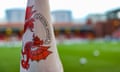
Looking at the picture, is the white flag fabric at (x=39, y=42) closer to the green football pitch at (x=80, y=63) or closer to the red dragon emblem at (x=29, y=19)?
the red dragon emblem at (x=29, y=19)

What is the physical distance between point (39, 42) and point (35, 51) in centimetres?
4

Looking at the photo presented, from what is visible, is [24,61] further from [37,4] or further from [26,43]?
[37,4]

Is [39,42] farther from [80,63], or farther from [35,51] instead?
[80,63]

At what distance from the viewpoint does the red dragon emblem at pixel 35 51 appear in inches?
50.7

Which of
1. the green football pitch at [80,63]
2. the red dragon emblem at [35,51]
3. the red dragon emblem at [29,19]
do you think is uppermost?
the red dragon emblem at [29,19]

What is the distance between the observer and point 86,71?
4094 millimetres

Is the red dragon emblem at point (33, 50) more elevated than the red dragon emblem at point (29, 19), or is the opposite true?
the red dragon emblem at point (29, 19)

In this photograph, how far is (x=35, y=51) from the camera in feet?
4.26

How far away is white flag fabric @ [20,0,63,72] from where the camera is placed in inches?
50.6

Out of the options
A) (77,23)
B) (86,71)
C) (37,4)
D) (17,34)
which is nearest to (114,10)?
(77,23)

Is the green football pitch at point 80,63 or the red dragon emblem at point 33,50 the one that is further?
the green football pitch at point 80,63

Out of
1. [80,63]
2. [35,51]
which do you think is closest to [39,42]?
[35,51]

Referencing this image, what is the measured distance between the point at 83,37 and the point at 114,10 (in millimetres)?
3962

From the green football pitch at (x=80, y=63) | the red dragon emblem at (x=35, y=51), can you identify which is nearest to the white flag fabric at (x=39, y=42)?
the red dragon emblem at (x=35, y=51)
